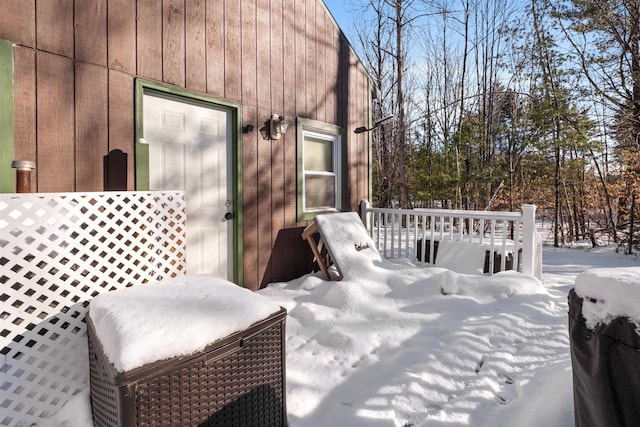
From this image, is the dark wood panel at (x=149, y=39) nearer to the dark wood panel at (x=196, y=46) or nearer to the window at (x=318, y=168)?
the dark wood panel at (x=196, y=46)

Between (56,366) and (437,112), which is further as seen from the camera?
(437,112)

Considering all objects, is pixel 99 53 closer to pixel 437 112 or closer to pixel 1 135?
pixel 1 135

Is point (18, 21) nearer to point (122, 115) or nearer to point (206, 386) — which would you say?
point (122, 115)

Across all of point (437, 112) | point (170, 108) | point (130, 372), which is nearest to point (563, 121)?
point (437, 112)

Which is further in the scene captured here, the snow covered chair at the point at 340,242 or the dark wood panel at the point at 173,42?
the snow covered chair at the point at 340,242

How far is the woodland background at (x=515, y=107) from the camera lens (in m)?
7.13

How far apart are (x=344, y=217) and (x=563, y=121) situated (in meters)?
6.57

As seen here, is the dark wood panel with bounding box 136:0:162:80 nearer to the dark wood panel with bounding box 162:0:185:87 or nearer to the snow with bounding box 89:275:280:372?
the dark wood panel with bounding box 162:0:185:87

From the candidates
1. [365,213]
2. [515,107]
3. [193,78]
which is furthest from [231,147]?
[515,107]

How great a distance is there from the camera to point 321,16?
4.52m

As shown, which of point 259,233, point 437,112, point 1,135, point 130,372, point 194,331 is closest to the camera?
point 130,372

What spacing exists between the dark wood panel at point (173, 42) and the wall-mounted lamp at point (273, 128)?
3.34ft

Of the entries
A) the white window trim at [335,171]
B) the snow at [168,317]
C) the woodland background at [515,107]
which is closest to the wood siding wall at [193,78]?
the white window trim at [335,171]

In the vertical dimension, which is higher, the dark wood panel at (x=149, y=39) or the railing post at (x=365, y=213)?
the dark wood panel at (x=149, y=39)
